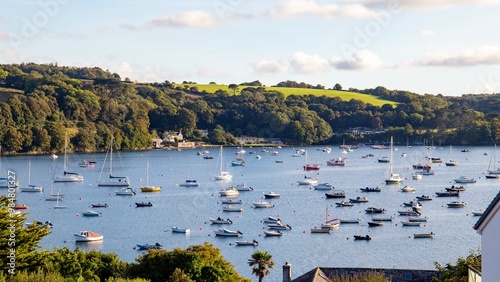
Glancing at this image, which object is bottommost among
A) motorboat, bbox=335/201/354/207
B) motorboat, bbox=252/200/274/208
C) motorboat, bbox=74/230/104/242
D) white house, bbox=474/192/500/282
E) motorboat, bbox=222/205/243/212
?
motorboat, bbox=74/230/104/242

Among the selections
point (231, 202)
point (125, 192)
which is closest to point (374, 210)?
point (231, 202)

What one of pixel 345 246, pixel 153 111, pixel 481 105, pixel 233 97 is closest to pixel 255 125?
pixel 233 97

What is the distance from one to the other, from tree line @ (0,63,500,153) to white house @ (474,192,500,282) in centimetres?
12204

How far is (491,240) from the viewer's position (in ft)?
24.0

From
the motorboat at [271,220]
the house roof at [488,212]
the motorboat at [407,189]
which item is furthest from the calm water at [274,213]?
the house roof at [488,212]

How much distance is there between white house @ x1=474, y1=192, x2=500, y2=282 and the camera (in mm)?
7215

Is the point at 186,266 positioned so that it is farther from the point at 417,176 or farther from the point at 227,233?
the point at 417,176

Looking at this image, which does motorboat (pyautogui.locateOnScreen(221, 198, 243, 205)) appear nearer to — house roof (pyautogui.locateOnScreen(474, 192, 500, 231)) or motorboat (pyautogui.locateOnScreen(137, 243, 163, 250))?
motorboat (pyautogui.locateOnScreen(137, 243, 163, 250))

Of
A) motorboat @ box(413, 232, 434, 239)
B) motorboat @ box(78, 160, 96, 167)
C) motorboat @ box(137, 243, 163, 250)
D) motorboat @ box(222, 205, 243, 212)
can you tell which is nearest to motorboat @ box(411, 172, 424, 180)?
motorboat @ box(222, 205, 243, 212)

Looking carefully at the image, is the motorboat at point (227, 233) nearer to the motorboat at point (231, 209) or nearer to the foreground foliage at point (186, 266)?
the motorboat at point (231, 209)

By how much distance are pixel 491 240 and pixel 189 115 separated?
15035cm

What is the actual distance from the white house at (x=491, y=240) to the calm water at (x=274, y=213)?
32335 mm

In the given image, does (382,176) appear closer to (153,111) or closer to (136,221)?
(136,221)

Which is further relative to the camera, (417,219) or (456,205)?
→ (456,205)
